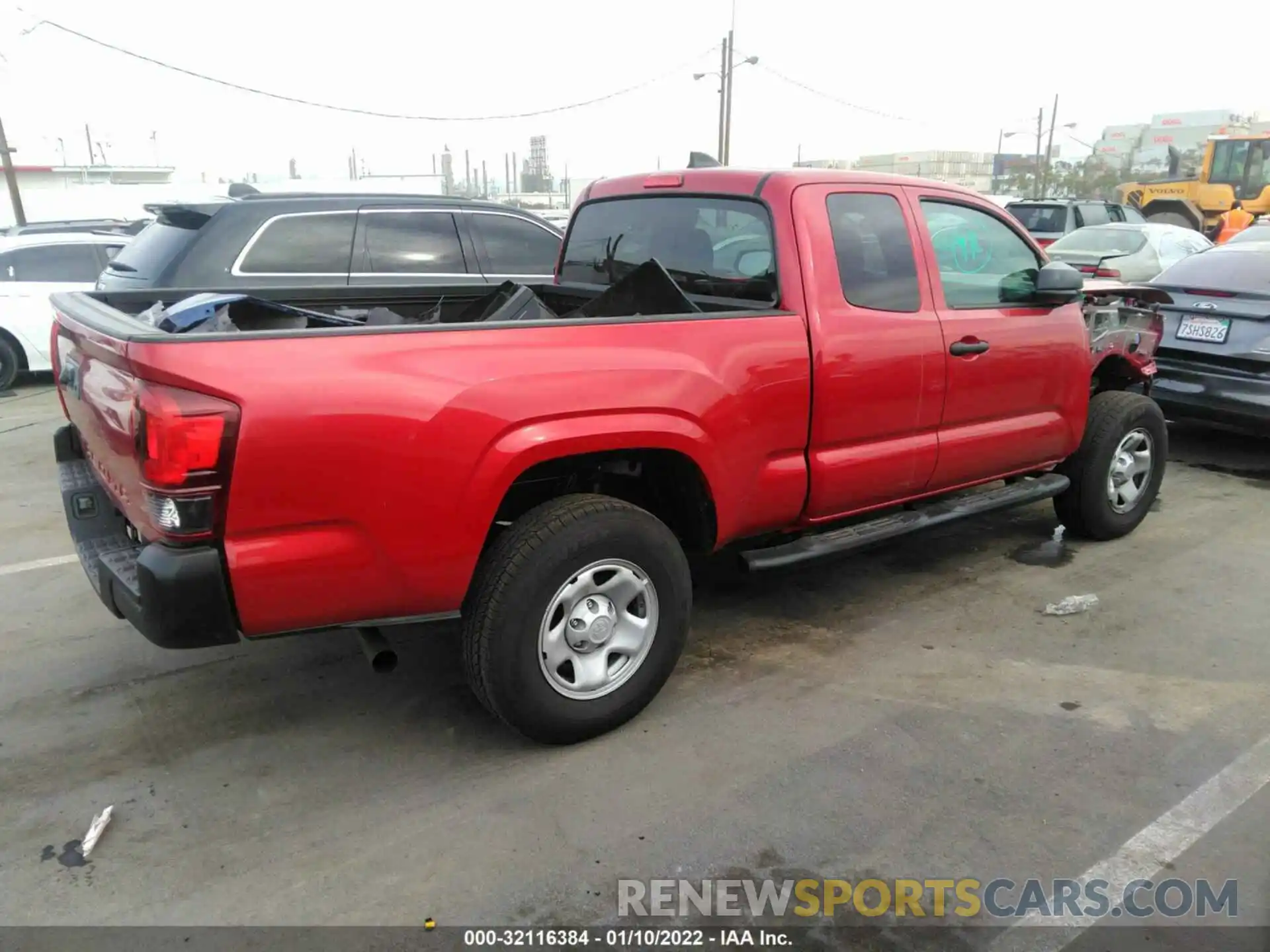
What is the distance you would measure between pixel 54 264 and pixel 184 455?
9152mm

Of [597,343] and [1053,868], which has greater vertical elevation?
[597,343]

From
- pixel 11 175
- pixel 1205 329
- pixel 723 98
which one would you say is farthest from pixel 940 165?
pixel 1205 329

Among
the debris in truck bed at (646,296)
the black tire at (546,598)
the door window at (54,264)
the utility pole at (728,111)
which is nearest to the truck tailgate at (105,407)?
the black tire at (546,598)

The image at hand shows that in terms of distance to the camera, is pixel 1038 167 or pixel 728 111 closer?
pixel 728 111

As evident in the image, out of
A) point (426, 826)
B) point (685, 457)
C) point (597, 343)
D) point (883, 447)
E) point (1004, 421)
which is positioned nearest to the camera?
point (426, 826)

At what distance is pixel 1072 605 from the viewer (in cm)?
446

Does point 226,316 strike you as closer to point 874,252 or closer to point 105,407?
point 105,407

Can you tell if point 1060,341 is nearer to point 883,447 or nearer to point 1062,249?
point 883,447

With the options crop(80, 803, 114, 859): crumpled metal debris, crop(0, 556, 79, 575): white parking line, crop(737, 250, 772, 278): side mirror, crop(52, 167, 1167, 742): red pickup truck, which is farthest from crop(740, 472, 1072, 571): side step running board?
crop(0, 556, 79, 575): white parking line

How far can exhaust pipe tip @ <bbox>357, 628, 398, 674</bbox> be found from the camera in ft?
9.53

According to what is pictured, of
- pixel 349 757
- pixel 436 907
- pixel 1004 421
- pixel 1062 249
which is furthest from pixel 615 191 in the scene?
pixel 1062 249

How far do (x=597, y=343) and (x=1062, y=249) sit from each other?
11.8 m

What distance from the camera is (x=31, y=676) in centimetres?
374

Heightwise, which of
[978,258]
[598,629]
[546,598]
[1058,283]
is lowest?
[598,629]
